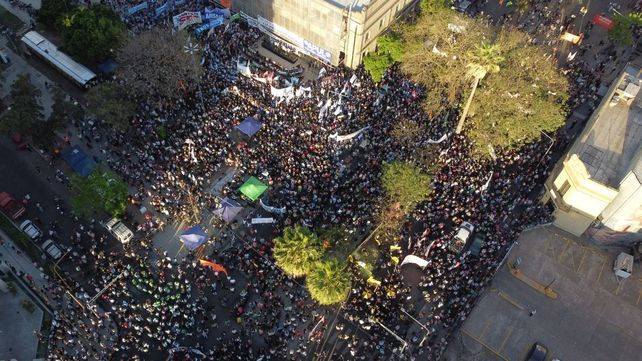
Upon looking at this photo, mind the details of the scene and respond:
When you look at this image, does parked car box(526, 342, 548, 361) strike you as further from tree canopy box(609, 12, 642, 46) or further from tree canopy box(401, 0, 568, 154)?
tree canopy box(609, 12, 642, 46)

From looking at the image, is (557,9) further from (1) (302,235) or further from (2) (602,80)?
(1) (302,235)

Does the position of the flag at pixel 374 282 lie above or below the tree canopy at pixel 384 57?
below

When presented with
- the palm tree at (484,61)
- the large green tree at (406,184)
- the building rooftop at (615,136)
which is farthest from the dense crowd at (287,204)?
the palm tree at (484,61)

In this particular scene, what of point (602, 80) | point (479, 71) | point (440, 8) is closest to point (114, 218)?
point (479, 71)

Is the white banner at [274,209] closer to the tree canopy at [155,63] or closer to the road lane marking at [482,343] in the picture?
the tree canopy at [155,63]

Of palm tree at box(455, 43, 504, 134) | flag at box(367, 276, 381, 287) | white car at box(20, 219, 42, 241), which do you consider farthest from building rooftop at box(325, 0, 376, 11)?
white car at box(20, 219, 42, 241)

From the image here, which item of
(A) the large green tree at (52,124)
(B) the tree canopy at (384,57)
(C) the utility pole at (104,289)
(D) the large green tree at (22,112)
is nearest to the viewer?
(C) the utility pole at (104,289)

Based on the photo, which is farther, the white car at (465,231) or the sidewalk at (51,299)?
the white car at (465,231)
